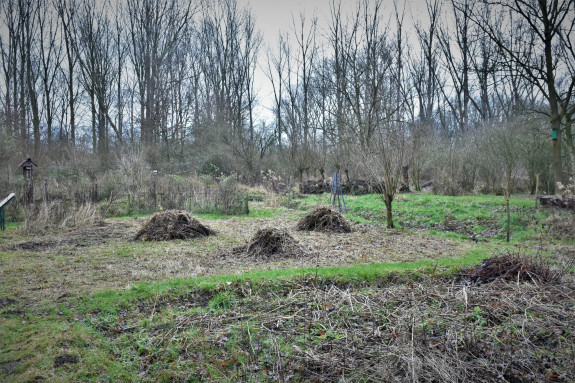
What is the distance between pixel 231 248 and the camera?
7969 mm

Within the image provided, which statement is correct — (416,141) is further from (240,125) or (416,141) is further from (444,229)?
(240,125)

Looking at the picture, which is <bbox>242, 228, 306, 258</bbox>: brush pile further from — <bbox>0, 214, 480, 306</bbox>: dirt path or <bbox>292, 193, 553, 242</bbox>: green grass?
<bbox>292, 193, 553, 242</bbox>: green grass

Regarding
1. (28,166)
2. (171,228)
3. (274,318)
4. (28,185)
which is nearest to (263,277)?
(274,318)

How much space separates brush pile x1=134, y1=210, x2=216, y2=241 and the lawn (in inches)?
55.1

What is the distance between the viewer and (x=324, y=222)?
10.1 metres

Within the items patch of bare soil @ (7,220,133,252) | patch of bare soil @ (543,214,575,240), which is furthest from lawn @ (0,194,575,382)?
patch of bare soil @ (543,214,575,240)

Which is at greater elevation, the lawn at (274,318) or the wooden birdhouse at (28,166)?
the wooden birdhouse at (28,166)

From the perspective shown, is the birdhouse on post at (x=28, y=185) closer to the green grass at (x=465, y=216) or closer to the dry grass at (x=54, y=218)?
the dry grass at (x=54, y=218)

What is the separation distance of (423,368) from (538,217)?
9.01 metres

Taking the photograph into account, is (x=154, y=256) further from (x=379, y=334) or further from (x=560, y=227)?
(x=560, y=227)

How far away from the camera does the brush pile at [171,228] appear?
905 cm

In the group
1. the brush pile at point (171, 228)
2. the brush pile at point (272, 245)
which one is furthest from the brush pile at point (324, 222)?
the brush pile at point (171, 228)

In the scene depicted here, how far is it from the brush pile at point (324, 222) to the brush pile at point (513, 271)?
4.51 m

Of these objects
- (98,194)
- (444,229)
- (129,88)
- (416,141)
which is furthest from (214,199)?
(129,88)
